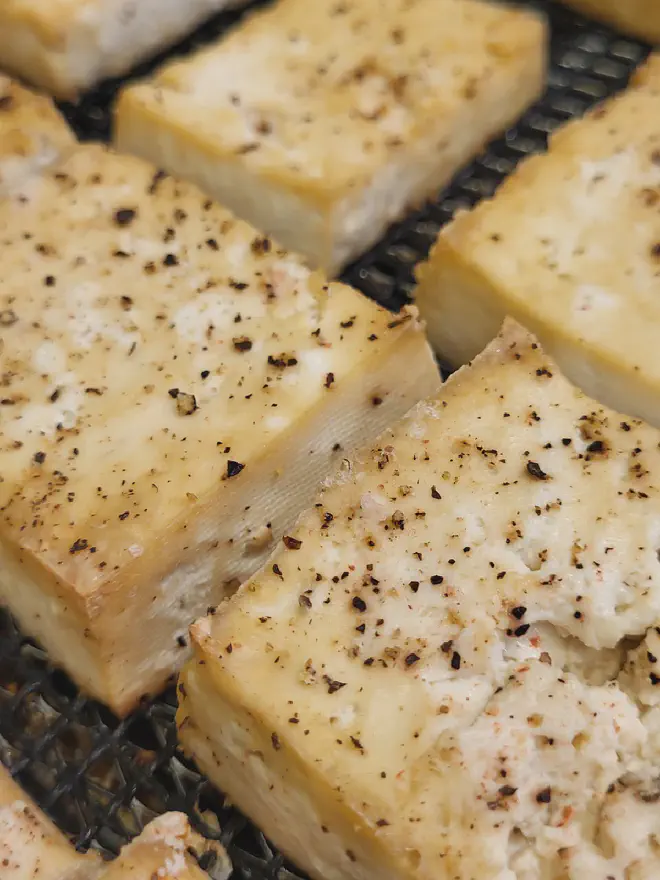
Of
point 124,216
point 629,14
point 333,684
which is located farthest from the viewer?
point 629,14

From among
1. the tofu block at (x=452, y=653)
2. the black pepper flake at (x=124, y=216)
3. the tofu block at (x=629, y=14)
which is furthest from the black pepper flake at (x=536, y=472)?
the tofu block at (x=629, y=14)

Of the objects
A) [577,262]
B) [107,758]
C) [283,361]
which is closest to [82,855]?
[107,758]

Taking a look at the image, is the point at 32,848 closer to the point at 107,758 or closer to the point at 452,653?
the point at 107,758

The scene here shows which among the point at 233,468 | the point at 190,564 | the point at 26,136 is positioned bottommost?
the point at 190,564

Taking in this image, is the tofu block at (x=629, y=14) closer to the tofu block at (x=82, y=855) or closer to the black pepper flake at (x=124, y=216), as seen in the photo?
the black pepper flake at (x=124, y=216)

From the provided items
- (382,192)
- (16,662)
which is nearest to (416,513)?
(16,662)
